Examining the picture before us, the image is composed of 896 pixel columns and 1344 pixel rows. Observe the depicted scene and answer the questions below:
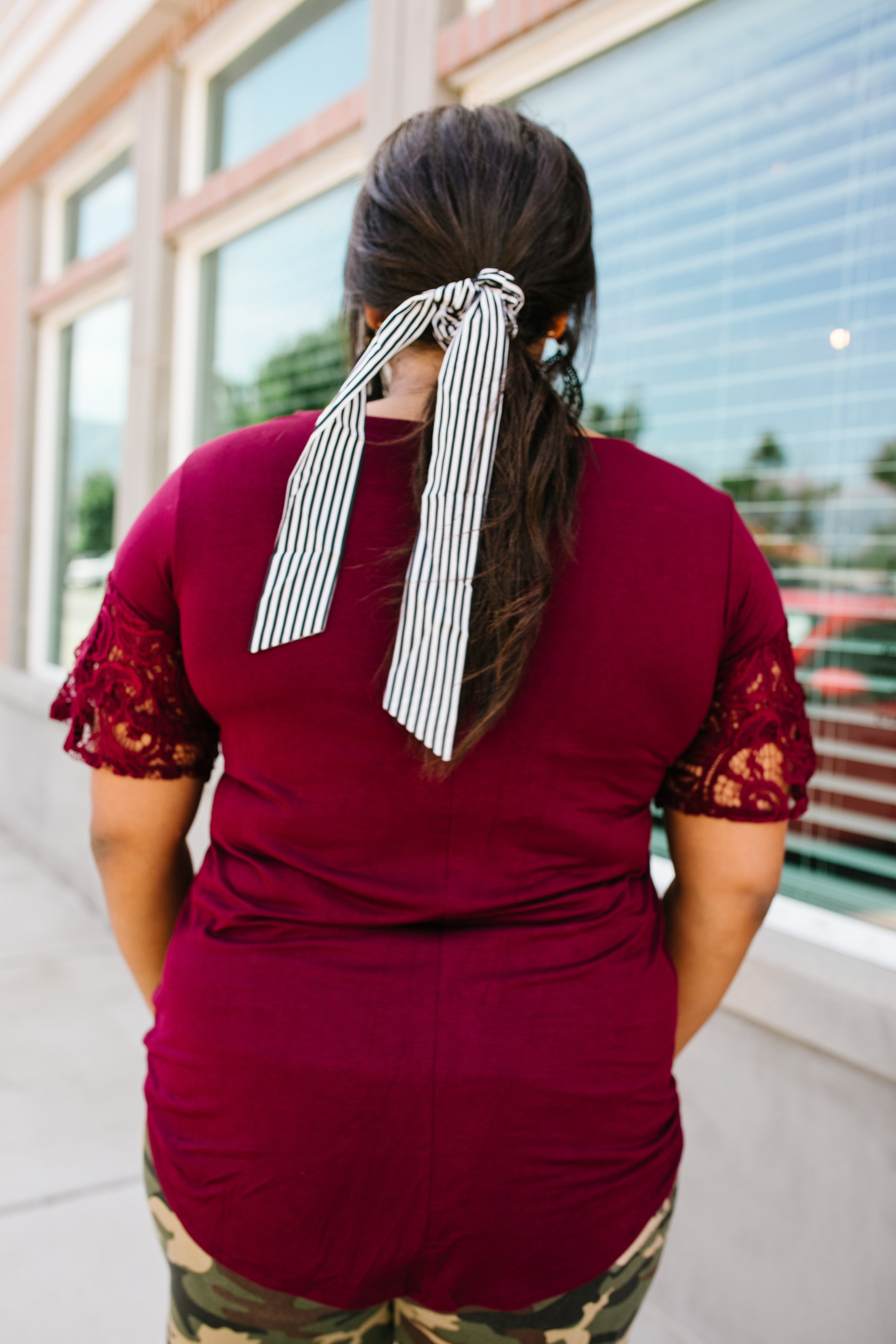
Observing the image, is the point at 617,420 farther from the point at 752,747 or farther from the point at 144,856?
the point at 144,856

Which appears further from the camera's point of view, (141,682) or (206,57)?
(206,57)

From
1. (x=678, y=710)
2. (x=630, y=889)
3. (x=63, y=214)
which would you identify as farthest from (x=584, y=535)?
(x=63, y=214)

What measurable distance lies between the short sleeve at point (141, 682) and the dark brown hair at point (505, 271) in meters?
0.27

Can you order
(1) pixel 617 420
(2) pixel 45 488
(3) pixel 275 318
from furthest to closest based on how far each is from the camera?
(2) pixel 45 488 < (3) pixel 275 318 < (1) pixel 617 420

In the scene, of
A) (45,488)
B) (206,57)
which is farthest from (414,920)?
(45,488)

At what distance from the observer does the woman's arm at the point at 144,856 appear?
1157mm

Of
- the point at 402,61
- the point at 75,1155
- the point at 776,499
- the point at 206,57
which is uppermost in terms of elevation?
the point at 206,57

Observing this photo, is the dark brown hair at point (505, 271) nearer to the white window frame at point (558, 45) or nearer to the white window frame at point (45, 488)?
the white window frame at point (558, 45)

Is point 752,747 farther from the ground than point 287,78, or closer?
closer

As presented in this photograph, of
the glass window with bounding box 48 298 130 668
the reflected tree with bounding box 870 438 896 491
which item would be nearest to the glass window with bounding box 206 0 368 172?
the glass window with bounding box 48 298 130 668

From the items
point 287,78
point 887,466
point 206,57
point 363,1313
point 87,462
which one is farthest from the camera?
point 87,462

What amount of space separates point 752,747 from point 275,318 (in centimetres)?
354

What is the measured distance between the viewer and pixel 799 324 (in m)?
2.18

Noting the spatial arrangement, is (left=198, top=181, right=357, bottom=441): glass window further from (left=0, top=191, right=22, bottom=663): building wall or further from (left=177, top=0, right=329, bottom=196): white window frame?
(left=0, top=191, right=22, bottom=663): building wall
